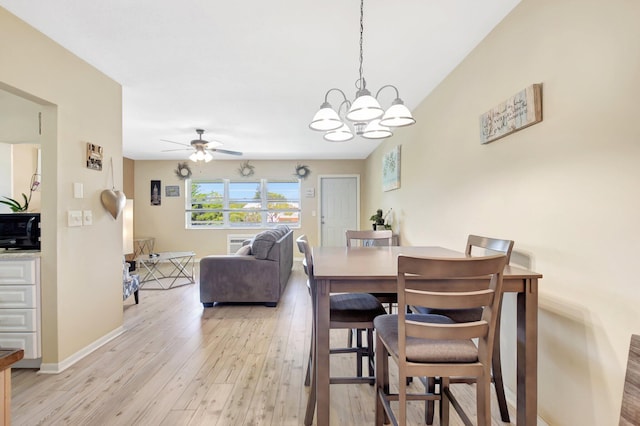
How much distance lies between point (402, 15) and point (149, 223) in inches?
267

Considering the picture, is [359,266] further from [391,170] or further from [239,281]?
[391,170]

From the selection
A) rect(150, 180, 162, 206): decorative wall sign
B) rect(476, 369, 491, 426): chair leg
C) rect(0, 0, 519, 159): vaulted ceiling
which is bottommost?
rect(476, 369, 491, 426): chair leg

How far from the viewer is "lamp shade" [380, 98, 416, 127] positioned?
1.88 meters

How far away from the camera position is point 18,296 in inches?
89.2

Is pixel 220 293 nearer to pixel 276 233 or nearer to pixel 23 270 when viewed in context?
pixel 276 233

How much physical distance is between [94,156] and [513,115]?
10.4 feet

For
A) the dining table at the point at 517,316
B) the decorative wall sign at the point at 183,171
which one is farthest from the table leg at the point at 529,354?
the decorative wall sign at the point at 183,171

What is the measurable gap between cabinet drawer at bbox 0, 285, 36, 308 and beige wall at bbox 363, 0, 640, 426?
129 inches

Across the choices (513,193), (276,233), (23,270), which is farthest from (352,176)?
(23,270)

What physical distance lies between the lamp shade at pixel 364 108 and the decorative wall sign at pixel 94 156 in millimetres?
2226

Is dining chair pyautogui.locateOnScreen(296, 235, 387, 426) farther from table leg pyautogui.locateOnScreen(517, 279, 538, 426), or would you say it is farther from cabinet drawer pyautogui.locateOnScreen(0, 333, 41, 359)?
cabinet drawer pyautogui.locateOnScreen(0, 333, 41, 359)

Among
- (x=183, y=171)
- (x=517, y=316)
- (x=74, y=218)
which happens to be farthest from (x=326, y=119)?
(x=183, y=171)

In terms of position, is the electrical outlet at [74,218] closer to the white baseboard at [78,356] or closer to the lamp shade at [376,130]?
the white baseboard at [78,356]

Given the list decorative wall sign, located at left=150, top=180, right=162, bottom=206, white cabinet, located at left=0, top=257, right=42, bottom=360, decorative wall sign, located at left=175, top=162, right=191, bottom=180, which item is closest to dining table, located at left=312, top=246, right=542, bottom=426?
white cabinet, located at left=0, top=257, right=42, bottom=360
